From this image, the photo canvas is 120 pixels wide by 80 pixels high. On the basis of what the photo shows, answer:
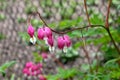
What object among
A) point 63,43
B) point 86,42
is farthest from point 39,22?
point 63,43

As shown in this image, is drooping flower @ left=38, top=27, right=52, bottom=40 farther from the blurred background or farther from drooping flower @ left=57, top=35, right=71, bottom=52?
the blurred background

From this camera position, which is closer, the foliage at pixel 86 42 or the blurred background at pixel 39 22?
the foliage at pixel 86 42

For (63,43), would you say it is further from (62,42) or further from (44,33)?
(44,33)

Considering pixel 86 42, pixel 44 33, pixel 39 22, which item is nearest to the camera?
pixel 44 33

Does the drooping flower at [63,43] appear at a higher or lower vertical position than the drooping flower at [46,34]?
lower

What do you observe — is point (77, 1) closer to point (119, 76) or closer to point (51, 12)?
point (51, 12)

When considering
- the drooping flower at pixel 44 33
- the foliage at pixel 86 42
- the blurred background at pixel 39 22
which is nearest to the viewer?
the drooping flower at pixel 44 33

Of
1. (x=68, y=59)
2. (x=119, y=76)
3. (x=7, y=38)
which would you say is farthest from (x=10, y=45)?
(x=119, y=76)

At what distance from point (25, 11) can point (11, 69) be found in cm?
225

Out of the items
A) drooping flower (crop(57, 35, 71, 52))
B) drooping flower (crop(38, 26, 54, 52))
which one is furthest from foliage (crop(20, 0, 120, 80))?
drooping flower (crop(38, 26, 54, 52))

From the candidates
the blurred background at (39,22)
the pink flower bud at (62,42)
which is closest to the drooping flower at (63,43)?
the pink flower bud at (62,42)

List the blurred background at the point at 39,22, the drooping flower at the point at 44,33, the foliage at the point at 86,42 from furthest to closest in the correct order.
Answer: the blurred background at the point at 39,22 → the foliage at the point at 86,42 → the drooping flower at the point at 44,33

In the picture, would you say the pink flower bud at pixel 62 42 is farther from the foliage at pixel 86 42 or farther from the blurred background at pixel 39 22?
the blurred background at pixel 39 22

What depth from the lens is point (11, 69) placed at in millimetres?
5992
